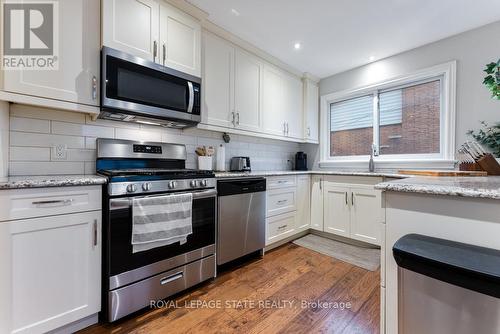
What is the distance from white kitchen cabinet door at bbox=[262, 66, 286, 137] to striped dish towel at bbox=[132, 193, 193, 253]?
160 centimetres

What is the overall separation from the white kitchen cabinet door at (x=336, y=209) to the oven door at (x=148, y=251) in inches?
67.5

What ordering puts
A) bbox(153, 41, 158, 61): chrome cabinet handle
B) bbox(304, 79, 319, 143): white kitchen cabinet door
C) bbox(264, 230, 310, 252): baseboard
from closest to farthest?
bbox(153, 41, 158, 61): chrome cabinet handle < bbox(264, 230, 310, 252): baseboard < bbox(304, 79, 319, 143): white kitchen cabinet door

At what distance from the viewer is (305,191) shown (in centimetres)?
304

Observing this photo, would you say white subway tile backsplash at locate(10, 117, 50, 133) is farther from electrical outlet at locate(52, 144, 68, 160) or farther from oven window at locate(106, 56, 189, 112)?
oven window at locate(106, 56, 189, 112)

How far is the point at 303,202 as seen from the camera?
118 inches

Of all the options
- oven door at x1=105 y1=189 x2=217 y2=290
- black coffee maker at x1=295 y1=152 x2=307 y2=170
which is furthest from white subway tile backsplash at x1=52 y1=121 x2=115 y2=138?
black coffee maker at x1=295 y1=152 x2=307 y2=170

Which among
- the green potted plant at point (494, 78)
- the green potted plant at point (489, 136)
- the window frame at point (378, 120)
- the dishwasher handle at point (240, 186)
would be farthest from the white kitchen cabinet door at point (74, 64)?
the green potted plant at point (489, 136)

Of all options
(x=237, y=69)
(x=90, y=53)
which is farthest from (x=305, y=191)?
(x=90, y=53)

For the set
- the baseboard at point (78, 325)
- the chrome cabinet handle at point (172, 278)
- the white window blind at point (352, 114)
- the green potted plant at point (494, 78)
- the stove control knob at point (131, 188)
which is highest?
the white window blind at point (352, 114)

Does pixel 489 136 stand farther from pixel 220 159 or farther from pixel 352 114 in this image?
pixel 220 159

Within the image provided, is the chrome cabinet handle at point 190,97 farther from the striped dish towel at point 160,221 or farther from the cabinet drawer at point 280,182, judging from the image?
the cabinet drawer at point 280,182

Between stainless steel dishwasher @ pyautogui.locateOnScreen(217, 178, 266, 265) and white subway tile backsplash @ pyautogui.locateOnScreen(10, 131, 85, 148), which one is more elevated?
white subway tile backsplash @ pyautogui.locateOnScreen(10, 131, 85, 148)

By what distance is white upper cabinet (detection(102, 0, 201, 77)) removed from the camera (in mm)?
1586

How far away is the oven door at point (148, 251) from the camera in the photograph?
1.37 meters
